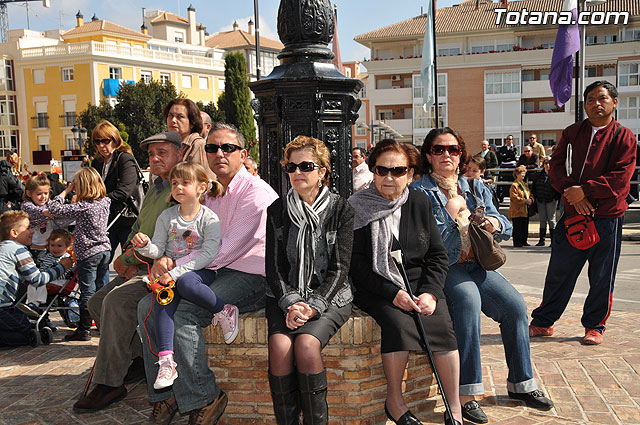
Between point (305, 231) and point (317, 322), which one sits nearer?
point (317, 322)

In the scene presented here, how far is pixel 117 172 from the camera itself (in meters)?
6.66

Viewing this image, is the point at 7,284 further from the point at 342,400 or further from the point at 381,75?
the point at 381,75

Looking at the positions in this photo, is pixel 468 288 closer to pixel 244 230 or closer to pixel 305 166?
pixel 305 166

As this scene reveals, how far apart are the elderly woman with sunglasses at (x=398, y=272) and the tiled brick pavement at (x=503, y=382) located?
20.6 inches

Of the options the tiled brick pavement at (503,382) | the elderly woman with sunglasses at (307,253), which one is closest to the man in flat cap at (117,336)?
the tiled brick pavement at (503,382)

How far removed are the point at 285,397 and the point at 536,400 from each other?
1.81m

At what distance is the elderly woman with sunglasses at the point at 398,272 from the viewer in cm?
371

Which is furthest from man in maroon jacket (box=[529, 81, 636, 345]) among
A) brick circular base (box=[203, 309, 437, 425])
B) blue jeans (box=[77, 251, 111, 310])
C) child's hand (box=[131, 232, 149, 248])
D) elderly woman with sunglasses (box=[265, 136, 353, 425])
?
blue jeans (box=[77, 251, 111, 310])

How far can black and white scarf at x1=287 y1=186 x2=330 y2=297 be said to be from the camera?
12.3 feet

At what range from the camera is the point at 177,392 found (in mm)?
3799

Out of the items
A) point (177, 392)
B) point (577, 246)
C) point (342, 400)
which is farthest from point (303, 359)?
point (577, 246)

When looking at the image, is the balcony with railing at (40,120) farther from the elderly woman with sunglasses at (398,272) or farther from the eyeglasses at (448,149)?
the elderly woman with sunglasses at (398,272)

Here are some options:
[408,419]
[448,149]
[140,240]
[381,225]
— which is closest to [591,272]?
[448,149]

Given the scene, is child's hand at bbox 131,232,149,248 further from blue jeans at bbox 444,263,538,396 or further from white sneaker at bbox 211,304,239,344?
blue jeans at bbox 444,263,538,396
